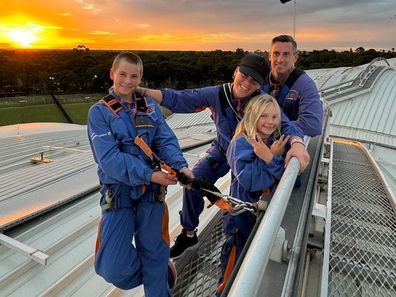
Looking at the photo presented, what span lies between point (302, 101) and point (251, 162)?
1.35 metres

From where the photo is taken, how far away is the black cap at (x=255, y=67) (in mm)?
2855

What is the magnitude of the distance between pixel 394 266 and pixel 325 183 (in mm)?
1534

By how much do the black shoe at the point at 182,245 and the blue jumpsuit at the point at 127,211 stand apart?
1.58 ft

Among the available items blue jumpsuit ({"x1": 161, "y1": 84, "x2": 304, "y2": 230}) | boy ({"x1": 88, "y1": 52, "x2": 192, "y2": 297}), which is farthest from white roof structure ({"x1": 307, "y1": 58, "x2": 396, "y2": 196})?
boy ({"x1": 88, "y1": 52, "x2": 192, "y2": 297})

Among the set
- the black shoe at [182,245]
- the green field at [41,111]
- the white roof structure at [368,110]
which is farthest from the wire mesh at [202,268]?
the green field at [41,111]

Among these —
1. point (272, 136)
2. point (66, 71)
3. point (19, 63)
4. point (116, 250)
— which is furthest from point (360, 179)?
point (19, 63)

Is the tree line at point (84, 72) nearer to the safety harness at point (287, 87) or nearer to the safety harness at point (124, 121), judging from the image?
the safety harness at point (287, 87)

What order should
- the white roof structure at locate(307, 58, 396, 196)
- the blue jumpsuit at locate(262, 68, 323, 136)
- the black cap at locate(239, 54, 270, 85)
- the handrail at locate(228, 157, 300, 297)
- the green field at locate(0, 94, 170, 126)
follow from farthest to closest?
the green field at locate(0, 94, 170, 126) → the white roof structure at locate(307, 58, 396, 196) → the blue jumpsuit at locate(262, 68, 323, 136) → the black cap at locate(239, 54, 270, 85) → the handrail at locate(228, 157, 300, 297)

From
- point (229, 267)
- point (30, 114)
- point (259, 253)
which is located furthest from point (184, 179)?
point (30, 114)

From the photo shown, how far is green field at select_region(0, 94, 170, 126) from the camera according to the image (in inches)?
1875

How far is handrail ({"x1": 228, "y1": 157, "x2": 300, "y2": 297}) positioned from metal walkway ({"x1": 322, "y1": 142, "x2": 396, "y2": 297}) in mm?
1032

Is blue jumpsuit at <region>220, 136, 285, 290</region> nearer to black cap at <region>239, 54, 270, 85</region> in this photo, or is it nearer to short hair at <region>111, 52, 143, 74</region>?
black cap at <region>239, 54, 270, 85</region>

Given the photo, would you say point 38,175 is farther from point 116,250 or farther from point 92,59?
point 92,59

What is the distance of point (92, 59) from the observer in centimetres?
9706
